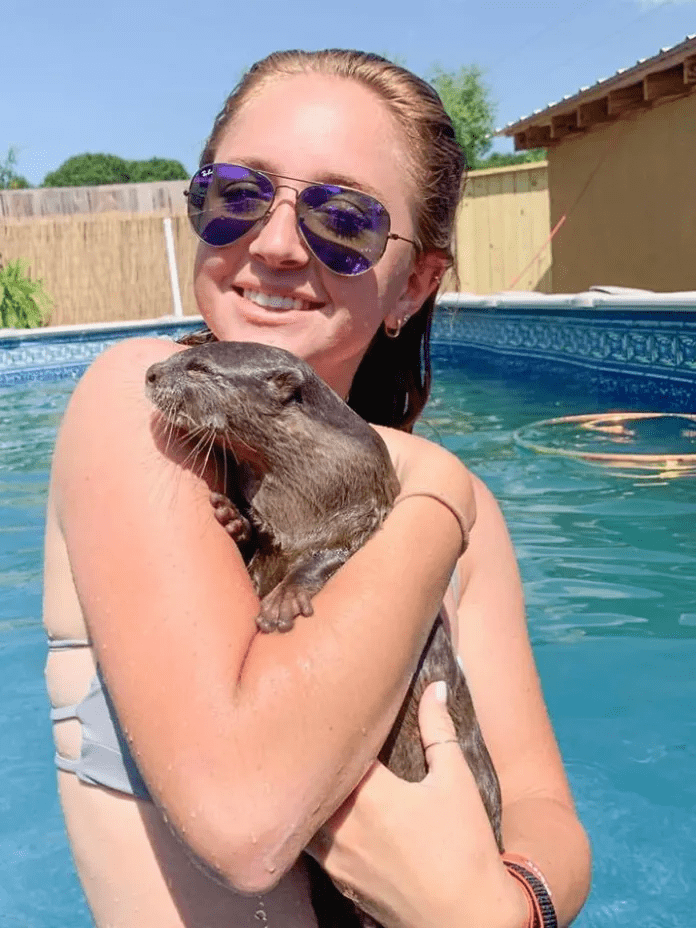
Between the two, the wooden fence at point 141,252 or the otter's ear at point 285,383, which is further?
the wooden fence at point 141,252

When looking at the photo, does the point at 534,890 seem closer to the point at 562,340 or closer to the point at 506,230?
the point at 562,340

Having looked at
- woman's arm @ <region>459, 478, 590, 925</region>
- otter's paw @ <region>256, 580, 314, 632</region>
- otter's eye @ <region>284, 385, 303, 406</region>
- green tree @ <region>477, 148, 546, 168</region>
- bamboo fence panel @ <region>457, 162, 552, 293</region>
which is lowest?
woman's arm @ <region>459, 478, 590, 925</region>

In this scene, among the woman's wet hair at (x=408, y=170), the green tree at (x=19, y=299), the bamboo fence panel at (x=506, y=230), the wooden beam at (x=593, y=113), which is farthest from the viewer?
the bamboo fence panel at (x=506, y=230)

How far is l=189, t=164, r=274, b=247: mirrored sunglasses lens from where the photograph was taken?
7.03 feet

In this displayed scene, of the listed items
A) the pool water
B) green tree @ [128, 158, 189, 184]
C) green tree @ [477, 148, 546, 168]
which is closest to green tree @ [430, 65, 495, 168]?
green tree @ [477, 148, 546, 168]

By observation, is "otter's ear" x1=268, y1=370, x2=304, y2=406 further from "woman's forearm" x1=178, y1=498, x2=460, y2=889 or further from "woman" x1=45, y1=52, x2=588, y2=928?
"woman's forearm" x1=178, y1=498, x2=460, y2=889

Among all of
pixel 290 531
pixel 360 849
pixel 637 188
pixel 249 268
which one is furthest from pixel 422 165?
pixel 637 188

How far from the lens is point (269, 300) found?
7.14ft

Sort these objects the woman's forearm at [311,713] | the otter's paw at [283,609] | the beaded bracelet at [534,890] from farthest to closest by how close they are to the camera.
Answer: the beaded bracelet at [534,890] < the otter's paw at [283,609] < the woman's forearm at [311,713]

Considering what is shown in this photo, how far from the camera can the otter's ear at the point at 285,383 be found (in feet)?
6.60

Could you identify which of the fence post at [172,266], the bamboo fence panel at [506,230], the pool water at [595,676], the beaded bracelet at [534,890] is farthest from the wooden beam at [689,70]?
the beaded bracelet at [534,890]

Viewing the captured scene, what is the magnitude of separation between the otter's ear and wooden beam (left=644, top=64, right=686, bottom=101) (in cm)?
1368

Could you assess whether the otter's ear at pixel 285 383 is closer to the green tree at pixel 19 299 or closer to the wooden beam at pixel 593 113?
the wooden beam at pixel 593 113

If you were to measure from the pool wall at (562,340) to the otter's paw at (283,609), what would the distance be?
20.6ft
